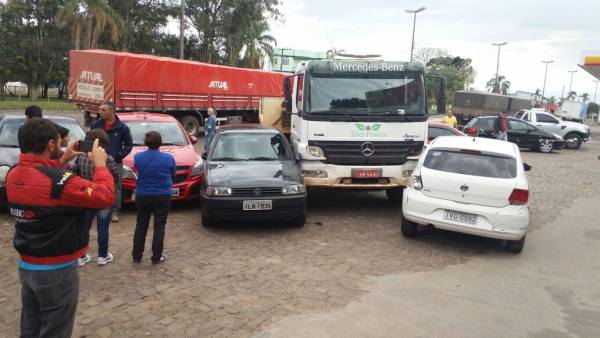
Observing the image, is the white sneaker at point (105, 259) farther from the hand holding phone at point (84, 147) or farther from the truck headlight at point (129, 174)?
the hand holding phone at point (84, 147)

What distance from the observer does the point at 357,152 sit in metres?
8.16

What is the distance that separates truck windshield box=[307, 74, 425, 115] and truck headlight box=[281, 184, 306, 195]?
155 centimetres

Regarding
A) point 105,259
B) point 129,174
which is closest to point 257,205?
point 105,259

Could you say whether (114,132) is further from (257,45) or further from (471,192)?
(257,45)

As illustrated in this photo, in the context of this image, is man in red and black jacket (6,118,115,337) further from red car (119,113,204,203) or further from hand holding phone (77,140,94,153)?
red car (119,113,204,203)

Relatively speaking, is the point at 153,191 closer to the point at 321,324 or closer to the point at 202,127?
the point at 321,324

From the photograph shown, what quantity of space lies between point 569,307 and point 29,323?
4.79 meters

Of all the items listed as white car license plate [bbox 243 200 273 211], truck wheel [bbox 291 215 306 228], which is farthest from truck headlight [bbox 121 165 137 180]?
truck wheel [bbox 291 215 306 228]

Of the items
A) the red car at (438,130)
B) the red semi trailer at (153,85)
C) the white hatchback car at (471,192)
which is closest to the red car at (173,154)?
the white hatchback car at (471,192)

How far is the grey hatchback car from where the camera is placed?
22.5 ft

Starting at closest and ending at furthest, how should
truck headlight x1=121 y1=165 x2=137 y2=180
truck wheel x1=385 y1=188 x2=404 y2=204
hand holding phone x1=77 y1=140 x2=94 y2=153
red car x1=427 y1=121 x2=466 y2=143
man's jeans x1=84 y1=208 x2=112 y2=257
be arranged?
hand holding phone x1=77 y1=140 x2=94 y2=153 < man's jeans x1=84 y1=208 x2=112 y2=257 < truck headlight x1=121 y1=165 x2=137 y2=180 < truck wheel x1=385 y1=188 x2=404 y2=204 < red car x1=427 y1=121 x2=466 y2=143

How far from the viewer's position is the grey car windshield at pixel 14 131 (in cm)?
831

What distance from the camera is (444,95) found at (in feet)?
29.2

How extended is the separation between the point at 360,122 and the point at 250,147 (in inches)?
74.7
